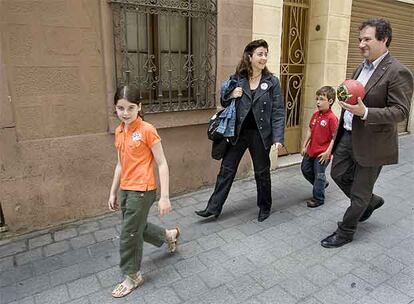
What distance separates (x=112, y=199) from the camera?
2.75 m

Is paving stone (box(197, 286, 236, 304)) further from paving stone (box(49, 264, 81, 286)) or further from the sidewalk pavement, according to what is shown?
paving stone (box(49, 264, 81, 286))

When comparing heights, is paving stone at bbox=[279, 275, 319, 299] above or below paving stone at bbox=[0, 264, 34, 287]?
above

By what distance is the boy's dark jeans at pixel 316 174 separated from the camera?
13.6ft

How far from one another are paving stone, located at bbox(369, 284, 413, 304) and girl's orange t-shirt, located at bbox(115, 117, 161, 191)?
6.01ft

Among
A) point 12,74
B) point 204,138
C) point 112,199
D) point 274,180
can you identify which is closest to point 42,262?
point 112,199

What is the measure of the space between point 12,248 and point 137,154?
5.77 ft

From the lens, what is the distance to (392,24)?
7.26 metres

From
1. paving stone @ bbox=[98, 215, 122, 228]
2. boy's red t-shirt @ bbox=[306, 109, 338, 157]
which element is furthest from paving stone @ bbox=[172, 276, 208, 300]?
boy's red t-shirt @ bbox=[306, 109, 338, 157]

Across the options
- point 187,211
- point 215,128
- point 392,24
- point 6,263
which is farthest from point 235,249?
point 392,24

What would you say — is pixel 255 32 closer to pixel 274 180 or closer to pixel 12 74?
pixel 274 180

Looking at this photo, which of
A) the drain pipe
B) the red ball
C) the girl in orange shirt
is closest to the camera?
the girl in orange shirt

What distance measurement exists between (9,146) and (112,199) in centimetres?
135

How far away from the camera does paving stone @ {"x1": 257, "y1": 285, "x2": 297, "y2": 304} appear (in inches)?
102

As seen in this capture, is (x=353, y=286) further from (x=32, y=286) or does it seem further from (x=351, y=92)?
(x=32, y=286)
